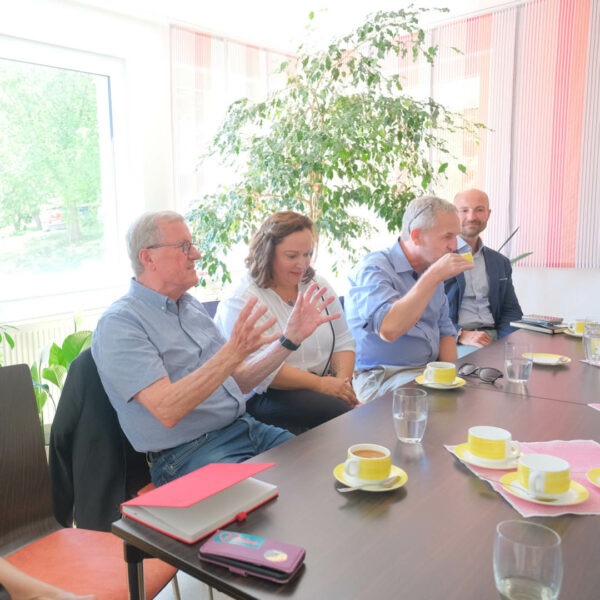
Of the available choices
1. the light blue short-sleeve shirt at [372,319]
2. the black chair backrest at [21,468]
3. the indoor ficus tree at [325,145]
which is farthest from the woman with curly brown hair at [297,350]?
the indoor ficus tree at [325,145]

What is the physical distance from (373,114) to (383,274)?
5.35 ft

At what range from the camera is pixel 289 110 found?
3.63 meters

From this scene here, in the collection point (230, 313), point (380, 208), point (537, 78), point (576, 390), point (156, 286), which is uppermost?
point (537, 78)

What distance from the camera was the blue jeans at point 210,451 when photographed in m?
1.62

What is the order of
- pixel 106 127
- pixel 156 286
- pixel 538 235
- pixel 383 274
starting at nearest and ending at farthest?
pixel 156 286 < pixel 383 274 < pixel 106 127 < pixel 538 235

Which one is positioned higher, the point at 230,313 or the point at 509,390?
the point at 230,313

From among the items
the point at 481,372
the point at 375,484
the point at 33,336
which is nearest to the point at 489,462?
the point at 375,484

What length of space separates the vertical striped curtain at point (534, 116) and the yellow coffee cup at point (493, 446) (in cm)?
340

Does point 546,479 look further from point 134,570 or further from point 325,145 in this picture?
point 325,145

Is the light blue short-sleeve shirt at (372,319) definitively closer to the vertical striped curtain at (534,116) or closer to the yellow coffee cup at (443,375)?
the yellow coffee cup at (443,375)

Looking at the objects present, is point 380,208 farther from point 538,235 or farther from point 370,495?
point 370,495

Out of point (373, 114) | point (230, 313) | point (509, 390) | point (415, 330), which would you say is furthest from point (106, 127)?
point (509, 390)

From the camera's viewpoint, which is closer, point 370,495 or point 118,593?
point 370,495

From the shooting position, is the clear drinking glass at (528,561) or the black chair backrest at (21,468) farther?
the black chair backrest at (21,468)
